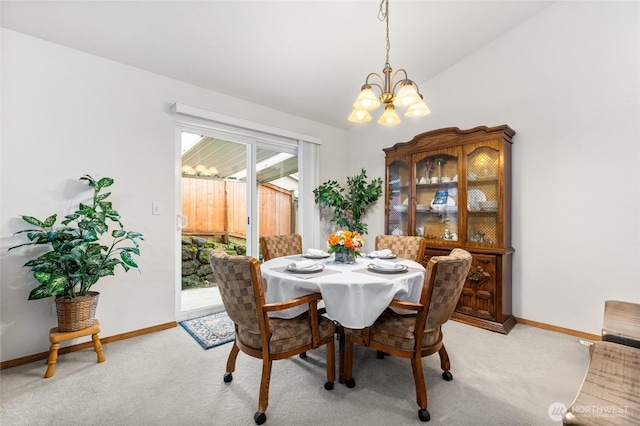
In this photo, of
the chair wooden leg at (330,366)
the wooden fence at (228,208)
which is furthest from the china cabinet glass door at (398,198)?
the chair wooden leg at (330,366)

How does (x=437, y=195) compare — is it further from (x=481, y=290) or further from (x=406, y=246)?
(x=481, y=290)

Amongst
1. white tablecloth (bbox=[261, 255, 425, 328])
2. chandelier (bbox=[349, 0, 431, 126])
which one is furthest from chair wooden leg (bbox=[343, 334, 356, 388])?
chandelier (bbox=[349, 0, 431, 126])

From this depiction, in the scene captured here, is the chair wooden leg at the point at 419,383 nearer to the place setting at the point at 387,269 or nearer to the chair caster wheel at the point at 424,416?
the chair caster wheel at the point at 424,416

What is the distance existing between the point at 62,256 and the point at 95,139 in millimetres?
1084

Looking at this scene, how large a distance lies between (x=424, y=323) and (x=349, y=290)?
1.50 ft

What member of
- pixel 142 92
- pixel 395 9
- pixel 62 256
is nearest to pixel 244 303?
pixel 62 256

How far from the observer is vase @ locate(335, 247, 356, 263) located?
2268mm

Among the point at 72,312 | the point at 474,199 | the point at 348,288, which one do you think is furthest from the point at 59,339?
the point at 474,199

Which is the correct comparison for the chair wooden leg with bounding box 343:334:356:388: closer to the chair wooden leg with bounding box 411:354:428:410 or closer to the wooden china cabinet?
the chair wooden leg with bounding box 411:354:428:410

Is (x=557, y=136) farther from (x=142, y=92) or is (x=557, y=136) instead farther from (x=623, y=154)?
(x=142, y=92)

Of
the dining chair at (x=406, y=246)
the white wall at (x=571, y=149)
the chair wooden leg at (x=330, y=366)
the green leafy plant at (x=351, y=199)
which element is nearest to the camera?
the chair wooden leg at (x=330, y=366)

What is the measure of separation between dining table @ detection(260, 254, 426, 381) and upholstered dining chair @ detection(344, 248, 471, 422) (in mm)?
126

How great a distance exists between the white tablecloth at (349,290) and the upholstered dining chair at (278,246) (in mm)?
831

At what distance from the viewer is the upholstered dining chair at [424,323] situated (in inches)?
62.8
